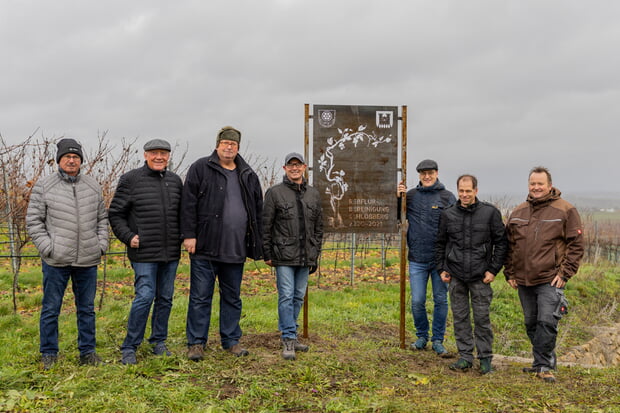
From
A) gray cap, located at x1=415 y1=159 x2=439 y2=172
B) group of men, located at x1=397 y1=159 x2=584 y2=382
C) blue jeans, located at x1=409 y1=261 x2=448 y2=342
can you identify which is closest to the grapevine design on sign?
gray cap, located at x1=415 y1=159 x2=439 y2=172

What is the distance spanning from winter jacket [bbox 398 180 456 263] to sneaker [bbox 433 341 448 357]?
3.28 feet

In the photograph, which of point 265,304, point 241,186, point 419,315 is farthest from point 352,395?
point 265,304

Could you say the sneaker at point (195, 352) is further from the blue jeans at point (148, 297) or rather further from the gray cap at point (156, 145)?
the gray cap at point (156, 145)

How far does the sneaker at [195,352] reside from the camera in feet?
15.3

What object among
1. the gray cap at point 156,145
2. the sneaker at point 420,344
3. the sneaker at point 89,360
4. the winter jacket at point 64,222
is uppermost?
the gray cap at point 156,145

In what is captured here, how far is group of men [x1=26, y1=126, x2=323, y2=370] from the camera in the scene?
432 centimetres

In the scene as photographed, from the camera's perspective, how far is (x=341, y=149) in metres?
5.86

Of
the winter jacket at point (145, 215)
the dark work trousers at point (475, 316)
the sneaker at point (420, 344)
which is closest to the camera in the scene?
the winter jacket at point (145, 215)

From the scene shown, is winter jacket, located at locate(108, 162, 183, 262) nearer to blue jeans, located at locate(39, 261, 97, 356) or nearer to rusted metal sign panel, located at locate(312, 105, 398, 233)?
blue jeans, located at locate(39, 261, 97, 356)

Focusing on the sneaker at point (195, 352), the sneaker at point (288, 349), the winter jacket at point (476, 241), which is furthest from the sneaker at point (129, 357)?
the winter jacket at point (476, 241)

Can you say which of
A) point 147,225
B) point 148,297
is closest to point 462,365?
point 148,297

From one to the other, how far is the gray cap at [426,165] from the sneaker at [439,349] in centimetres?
199

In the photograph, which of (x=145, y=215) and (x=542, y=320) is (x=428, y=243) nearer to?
(x=542, y=320)

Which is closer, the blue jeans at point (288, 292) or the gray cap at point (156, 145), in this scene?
the gray cap at point (156, 145)
